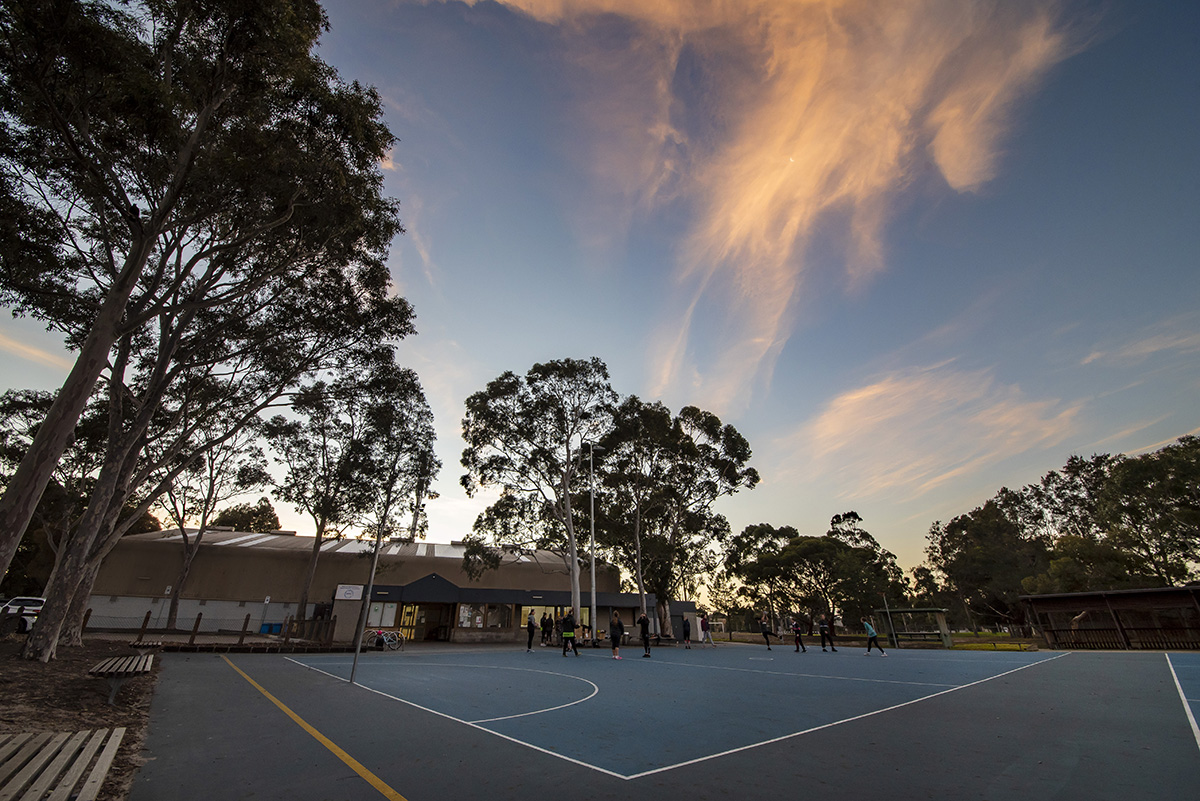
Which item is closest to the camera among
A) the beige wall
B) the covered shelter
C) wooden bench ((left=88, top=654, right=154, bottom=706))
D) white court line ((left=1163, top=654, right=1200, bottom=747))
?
white court line ((left=1163, top=654, right=1200, bottom=747))

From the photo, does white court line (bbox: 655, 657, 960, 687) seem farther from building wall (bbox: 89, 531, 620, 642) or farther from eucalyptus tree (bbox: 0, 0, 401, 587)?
building wall (bbox: 89, 531, 620, 642)

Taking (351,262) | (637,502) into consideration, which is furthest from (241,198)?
(637,502)

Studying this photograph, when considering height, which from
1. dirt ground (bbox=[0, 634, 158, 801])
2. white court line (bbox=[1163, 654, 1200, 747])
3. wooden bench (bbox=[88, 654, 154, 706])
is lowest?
white court line (bbox=[1163, 654, 1200, 747])

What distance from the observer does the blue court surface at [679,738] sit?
4.17 metres

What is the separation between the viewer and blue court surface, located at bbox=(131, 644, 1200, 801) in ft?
13.7

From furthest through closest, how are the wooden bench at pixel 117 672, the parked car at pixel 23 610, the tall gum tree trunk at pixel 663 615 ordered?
the tall gum tree trunk at pixel 663 615 → the parked car at pixel 23 610 → the wooden bench at pixel 117 672

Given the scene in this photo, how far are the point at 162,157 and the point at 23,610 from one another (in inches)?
1151

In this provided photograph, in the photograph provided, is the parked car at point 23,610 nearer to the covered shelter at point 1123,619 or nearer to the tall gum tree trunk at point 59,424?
the tall gum tree trunk at point 59,424

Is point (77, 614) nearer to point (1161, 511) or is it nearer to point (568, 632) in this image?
point (568, 632)

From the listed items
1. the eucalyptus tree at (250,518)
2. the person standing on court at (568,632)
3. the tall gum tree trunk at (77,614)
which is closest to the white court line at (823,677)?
the person standing on court at (568,632)

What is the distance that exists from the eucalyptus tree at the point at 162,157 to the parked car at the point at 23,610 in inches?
761

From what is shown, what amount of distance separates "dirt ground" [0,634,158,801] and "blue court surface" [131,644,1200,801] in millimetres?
226

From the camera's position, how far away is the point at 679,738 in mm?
5930

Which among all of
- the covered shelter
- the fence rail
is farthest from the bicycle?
the fence rail
